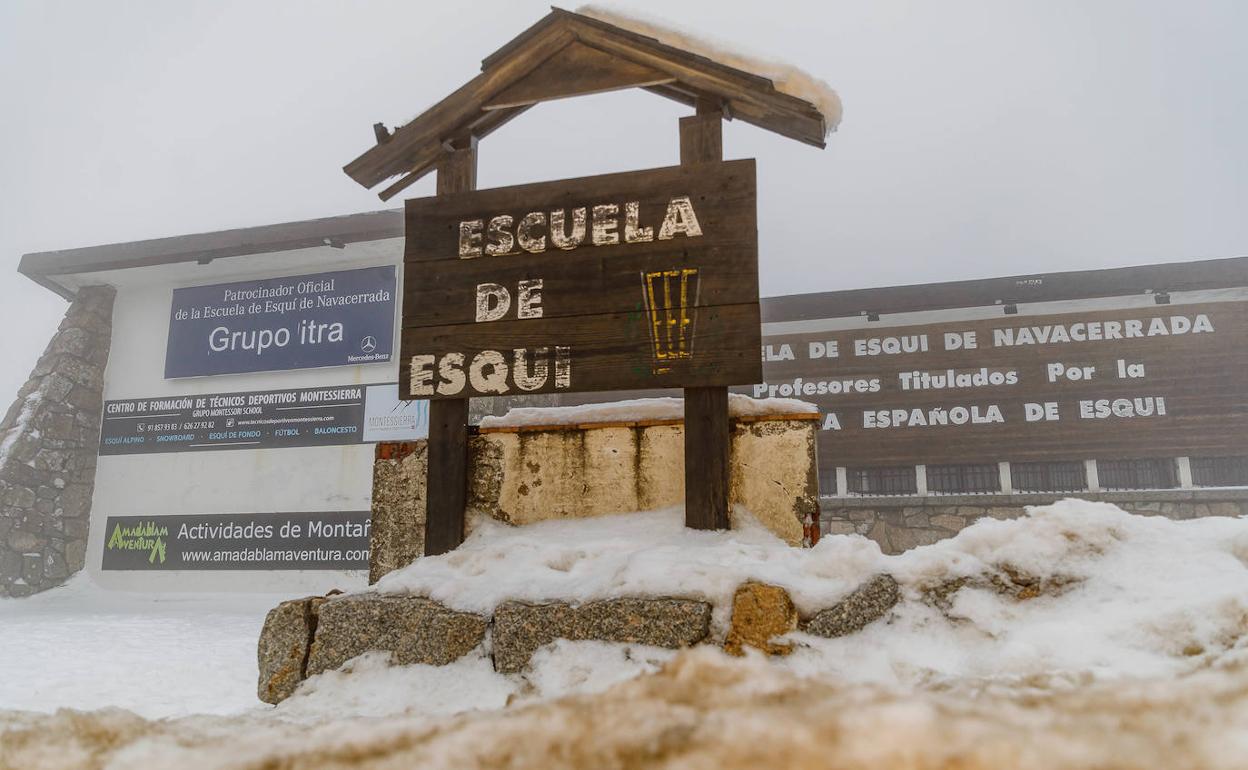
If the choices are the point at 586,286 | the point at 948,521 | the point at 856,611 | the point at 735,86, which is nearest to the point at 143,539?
the point at 586,286

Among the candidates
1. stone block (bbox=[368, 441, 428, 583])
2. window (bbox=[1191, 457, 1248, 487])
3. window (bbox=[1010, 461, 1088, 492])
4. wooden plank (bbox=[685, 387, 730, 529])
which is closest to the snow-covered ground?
wooden plank (bbox=[685, 387, 730, 529])

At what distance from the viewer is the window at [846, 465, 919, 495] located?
11.2m

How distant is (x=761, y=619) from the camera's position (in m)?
2.94

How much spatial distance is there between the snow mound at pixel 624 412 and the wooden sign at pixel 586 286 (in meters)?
0.15

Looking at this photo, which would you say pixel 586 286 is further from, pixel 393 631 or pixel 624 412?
pixel 393 631

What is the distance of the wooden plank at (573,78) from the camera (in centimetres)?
461

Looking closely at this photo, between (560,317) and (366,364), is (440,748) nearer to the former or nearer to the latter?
(560,317)

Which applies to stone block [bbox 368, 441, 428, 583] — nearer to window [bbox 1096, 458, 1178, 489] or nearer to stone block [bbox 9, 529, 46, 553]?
stone block [bbox 9, 529, 46, 553]

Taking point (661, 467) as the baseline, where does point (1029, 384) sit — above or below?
above

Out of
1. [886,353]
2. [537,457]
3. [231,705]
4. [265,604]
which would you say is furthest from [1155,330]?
[265,604]

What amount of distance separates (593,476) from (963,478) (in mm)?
8576

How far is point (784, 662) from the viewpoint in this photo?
279cm

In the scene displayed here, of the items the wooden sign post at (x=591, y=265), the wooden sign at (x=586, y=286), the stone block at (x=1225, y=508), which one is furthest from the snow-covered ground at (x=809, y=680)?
the stone block at (x=1225, y=508)

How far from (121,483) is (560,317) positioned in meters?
10.1
